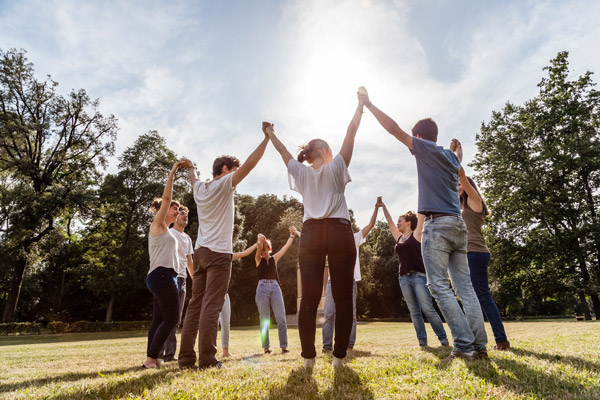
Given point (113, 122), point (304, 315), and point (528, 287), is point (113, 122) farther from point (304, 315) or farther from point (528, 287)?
point (528, 287)

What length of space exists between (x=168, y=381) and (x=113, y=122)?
35.1 m

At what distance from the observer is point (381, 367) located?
151 inches

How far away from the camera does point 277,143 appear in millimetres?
4543

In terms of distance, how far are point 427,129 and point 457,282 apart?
2.04 meters

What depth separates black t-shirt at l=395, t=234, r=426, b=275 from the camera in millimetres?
7062

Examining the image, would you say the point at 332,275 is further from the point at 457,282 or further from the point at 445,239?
the point at 457,282

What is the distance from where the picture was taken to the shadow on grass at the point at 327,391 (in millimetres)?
2709

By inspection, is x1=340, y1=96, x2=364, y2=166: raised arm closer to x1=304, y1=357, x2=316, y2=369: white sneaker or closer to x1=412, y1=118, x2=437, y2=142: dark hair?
x1=412, y1=118, x2=437, y2=142: dark hair

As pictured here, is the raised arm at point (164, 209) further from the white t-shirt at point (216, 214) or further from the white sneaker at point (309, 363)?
the white sneaker at point (309, 363)

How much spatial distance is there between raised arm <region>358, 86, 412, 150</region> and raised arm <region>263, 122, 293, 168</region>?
3.94 feet

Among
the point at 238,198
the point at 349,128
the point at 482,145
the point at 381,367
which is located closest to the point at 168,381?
the point at 381,367

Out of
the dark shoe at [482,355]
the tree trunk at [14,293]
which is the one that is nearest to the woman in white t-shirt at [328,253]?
the dark shoe at [482,355]

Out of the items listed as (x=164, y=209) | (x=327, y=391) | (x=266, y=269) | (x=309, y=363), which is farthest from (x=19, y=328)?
(x=327, y=391)

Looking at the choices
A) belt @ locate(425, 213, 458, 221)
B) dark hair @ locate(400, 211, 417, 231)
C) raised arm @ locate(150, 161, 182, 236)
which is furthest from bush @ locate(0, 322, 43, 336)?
belt @ locate(425, 213, 458, 221)
